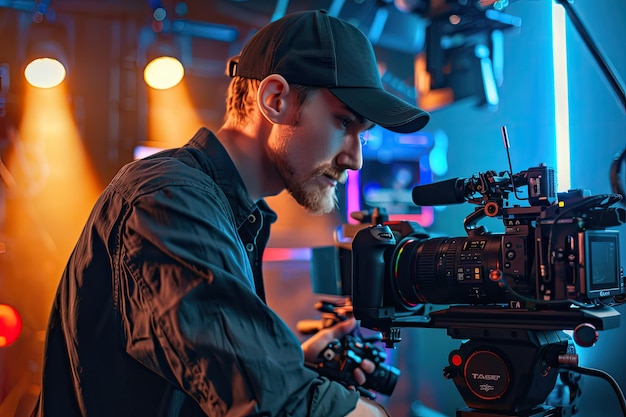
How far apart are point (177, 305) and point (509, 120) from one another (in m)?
1.90

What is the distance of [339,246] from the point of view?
69.7 inches

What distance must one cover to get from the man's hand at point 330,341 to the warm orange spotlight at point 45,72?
127 cm

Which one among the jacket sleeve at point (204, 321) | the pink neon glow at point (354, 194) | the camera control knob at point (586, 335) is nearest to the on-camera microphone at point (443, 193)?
A: the camera control knob at point (586, 335)

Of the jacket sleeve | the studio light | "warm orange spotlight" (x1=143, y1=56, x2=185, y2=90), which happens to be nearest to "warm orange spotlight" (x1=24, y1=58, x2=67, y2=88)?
the studio light

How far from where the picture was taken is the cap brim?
1.00 m

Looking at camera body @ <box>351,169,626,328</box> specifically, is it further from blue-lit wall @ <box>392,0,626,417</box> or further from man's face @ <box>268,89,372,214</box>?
blue-lit wall @ <box>392,0,626,417</box>

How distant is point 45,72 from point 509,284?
176 centimetres

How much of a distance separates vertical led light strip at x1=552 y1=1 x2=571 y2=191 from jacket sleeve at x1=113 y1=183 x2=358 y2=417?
1.62 metres

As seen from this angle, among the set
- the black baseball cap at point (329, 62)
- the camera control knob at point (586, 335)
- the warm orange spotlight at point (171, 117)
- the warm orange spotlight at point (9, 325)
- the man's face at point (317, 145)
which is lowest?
the warm orange spotlight at point (9, 325)

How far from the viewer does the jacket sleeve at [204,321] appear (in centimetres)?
66

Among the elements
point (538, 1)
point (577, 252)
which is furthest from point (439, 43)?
point (577, 252)

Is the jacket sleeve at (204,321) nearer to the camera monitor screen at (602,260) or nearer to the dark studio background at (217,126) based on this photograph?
the camera monitor screen at (602,260)

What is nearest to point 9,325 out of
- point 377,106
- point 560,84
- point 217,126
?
point 217,126

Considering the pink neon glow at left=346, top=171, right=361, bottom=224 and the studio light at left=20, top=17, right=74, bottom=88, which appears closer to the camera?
the studio light at left=20, top=17, right=74, bottom=88
